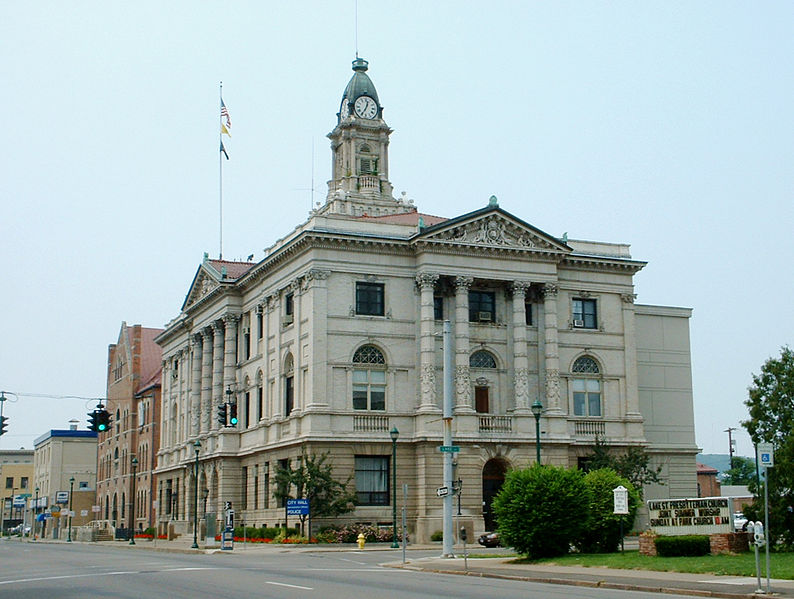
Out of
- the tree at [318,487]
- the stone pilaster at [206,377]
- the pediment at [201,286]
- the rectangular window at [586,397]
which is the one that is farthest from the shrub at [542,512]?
the stone pilaster at [206,377]

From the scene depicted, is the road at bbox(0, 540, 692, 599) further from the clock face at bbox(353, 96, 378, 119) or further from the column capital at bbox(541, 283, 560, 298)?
the clock face at bbox(353, 96, 378, 119)

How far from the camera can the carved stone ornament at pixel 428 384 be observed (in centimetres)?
6197

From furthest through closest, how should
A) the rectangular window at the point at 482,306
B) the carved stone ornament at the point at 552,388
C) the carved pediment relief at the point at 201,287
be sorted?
the carved pediment relief at the point at 201,287
the rectangular window at the point at 482,306
the carved stone ornament at the point at 552,388

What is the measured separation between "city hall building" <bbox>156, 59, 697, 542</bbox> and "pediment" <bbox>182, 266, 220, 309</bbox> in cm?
347

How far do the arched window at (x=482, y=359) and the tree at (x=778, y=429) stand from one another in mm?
28597

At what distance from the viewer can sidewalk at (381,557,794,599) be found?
24.9 m

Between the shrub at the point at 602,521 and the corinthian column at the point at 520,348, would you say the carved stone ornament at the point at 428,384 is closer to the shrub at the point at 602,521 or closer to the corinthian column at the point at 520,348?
the corinthian column at the point at 520,348

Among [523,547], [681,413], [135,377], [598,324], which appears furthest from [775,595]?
[135,377]

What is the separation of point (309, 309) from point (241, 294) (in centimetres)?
1461

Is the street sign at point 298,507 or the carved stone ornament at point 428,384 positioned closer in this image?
the street sign at point 298,507

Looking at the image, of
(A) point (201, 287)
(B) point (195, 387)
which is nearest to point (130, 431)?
(B) point (195, 387)

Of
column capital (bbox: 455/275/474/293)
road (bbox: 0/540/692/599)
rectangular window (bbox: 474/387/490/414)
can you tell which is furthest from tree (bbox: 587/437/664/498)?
road (bbox: 0/540/692/599)

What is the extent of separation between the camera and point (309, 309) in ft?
205

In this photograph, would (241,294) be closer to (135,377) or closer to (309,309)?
(309,309)
